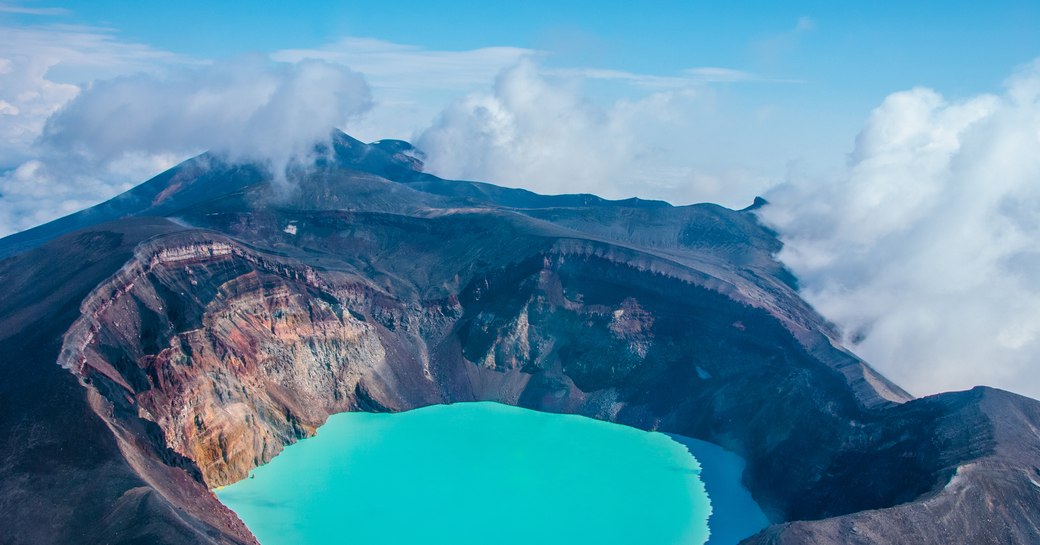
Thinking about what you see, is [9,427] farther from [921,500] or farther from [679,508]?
[921,500]

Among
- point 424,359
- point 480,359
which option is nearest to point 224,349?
point 424,359

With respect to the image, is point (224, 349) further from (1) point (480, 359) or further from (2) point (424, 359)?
(1) point (480, 359)

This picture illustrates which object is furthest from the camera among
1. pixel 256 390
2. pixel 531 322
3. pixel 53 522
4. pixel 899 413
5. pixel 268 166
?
pixel 268 166

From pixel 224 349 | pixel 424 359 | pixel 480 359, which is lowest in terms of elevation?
pixel 224 349

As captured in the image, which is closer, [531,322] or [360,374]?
[360,374]

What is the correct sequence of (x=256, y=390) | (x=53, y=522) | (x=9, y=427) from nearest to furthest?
1. (x=53, y=522)
2. (x=9, y=427)
3. (x=256, y=390)

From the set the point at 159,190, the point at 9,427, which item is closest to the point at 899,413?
the point at 9,427

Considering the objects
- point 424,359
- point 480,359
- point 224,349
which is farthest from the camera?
point 424,359

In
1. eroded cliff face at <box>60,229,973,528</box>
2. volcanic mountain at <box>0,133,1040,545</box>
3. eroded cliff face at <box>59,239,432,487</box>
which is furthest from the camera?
eroded cliff face at <box>60,229,973,528</box>
